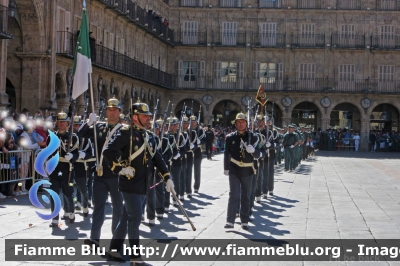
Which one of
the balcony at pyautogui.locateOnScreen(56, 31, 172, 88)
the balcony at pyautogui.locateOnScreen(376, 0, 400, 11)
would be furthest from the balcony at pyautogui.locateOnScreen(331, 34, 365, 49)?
the balcony at pyautogui.locateOnScreen(56, 31, 172, 88)

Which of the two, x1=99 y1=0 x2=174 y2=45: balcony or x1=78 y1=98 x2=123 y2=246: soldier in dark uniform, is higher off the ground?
x1=99 y1=0 x2=174 y2=45: balcony

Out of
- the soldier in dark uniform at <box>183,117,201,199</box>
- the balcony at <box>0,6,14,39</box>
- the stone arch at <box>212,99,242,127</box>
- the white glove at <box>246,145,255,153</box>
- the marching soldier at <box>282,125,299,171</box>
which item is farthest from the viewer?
the stone arch at <box>212,99,242,127</box>

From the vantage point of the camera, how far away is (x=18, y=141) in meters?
16.3

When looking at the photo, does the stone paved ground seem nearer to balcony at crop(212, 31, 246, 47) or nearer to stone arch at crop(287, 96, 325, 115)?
stone arch at crop(287, 96, 325, 115)

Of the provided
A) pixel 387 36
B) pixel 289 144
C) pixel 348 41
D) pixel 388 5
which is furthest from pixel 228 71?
pixel 289 144

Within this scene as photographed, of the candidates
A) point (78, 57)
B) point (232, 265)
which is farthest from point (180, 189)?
point (232, 265)

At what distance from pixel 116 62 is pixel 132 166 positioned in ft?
89.9

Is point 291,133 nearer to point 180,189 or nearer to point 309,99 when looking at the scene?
point 180,189

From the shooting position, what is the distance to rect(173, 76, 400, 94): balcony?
49.3 m

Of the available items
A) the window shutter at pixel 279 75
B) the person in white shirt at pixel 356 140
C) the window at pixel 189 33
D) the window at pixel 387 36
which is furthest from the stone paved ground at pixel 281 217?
the window at pixel 387 36

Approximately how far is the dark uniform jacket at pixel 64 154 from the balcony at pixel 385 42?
4033cm

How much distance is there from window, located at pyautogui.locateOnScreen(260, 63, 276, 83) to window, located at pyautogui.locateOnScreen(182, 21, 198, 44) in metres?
5.26

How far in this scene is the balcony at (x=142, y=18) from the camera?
35.5 meters

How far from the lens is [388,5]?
49.8 metres
